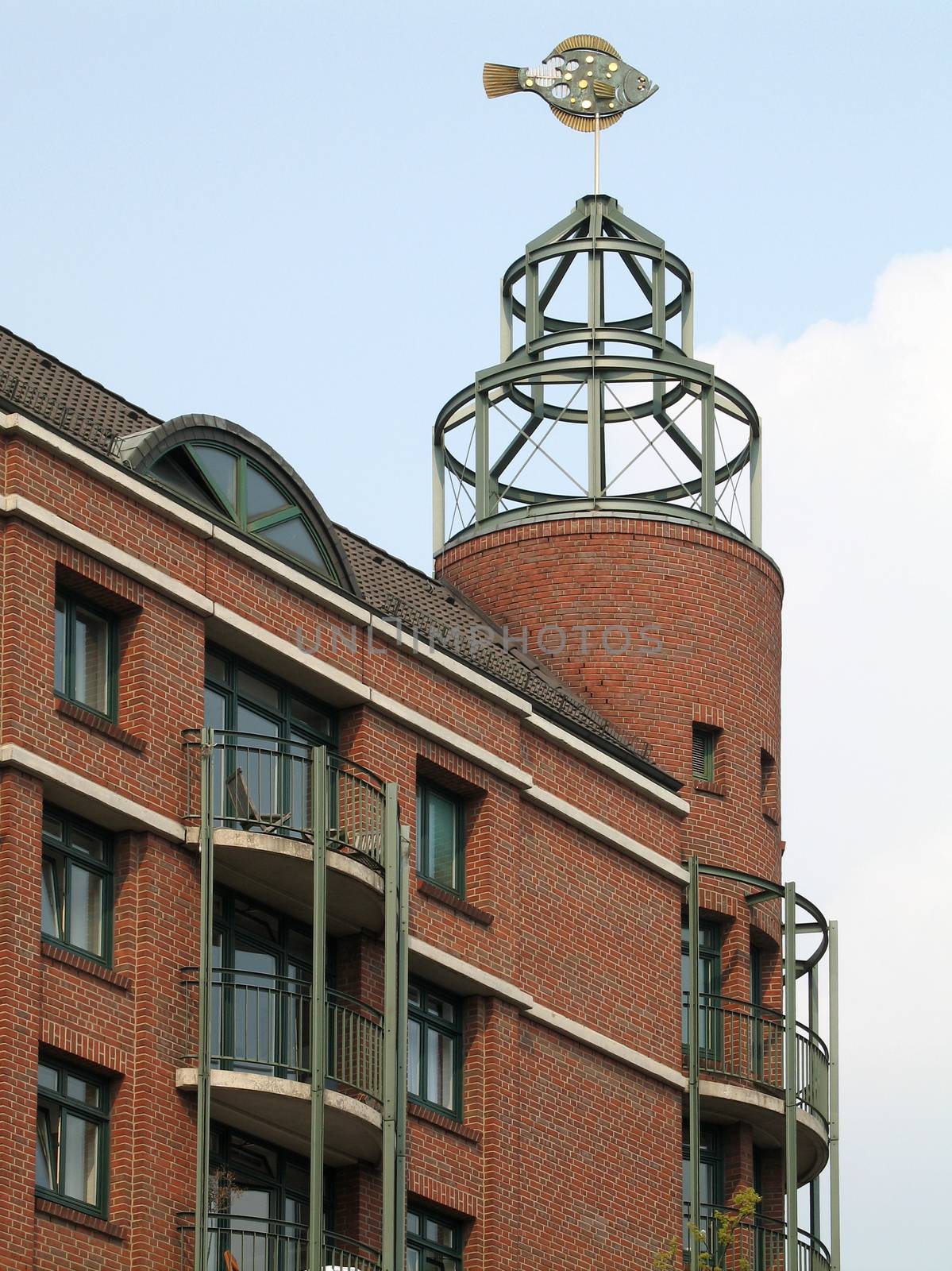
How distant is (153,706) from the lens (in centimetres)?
3956

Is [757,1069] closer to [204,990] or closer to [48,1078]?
[204,990]

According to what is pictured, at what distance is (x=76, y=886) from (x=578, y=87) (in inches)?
939

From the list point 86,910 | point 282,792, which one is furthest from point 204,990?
point 282,792

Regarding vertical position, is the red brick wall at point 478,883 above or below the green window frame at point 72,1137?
above

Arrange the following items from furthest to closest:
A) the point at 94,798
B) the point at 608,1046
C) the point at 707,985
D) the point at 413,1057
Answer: the point at 707,985 < the point at 608,1046 < the point at 413,1057 < the point at 94,798

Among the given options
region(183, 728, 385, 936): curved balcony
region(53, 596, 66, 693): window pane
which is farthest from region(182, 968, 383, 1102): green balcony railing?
region(53, 596, 66, 693): window pane

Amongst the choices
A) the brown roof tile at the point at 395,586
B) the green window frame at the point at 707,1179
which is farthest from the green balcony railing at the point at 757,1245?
the brown roof tile at the point at 395,586

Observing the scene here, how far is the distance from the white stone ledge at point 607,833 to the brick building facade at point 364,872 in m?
0.09

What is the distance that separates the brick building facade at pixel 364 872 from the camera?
124 ft

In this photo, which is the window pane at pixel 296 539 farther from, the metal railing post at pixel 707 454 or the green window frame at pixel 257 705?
the metal railing post at pixel 707 454

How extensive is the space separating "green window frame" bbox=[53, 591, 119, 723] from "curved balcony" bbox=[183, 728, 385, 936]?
3.94ft

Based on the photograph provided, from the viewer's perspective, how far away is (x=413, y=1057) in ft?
142

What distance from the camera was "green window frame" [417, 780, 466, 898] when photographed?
44688 mm

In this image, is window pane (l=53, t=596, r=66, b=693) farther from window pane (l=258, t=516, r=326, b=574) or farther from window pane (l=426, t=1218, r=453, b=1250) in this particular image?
window pane (l=426, t=1218, r=453, b=1250)
